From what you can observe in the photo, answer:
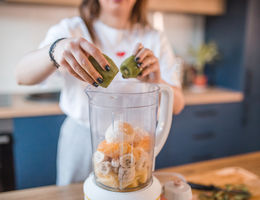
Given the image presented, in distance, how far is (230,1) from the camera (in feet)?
7.18

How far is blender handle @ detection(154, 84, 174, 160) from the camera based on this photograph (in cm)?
59

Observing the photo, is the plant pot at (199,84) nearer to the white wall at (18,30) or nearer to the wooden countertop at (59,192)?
the white wall at (18,30)

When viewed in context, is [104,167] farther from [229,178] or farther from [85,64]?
[229,178]

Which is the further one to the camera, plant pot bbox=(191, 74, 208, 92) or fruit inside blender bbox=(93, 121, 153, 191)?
plant pot bbox=(191, 74, 208, 92)

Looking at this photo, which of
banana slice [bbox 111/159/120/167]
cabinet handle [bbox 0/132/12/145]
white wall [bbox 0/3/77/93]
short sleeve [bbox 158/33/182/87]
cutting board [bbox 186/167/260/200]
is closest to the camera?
banana slice [bbox 111/159/120/167]

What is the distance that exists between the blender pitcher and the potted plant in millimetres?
1680

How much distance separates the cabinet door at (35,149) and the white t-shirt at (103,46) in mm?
615

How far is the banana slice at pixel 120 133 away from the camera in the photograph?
530mm

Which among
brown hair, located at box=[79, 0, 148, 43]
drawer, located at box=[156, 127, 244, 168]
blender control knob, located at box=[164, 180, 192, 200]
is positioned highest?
brown hair, located at box=[79, 0, 148, 43]

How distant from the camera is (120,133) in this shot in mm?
531

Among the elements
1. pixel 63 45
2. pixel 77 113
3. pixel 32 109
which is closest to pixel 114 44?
pixel 77 113

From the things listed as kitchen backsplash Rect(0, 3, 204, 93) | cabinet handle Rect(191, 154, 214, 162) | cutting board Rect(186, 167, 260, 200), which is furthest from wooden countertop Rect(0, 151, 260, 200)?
kitchen backsplash Rect(0, 3, 204, 93)

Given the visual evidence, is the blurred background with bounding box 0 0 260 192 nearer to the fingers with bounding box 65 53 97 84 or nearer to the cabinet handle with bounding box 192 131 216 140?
the cabinet handle with bounding box 192 131 216 140

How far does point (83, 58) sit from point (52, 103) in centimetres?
118
